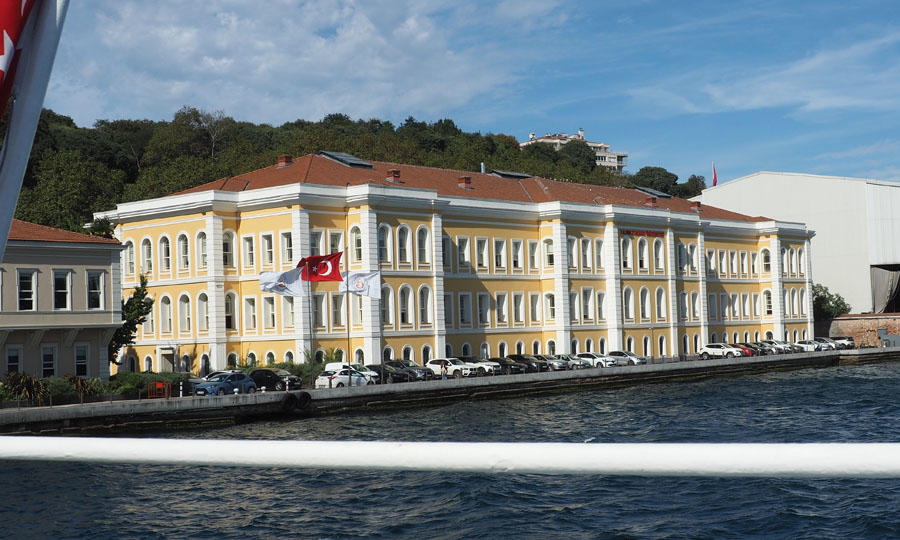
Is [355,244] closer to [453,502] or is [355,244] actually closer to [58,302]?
[58,302]

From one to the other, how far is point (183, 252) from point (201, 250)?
4.17 ft

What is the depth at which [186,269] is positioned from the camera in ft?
181

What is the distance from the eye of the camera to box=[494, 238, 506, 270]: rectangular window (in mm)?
62000

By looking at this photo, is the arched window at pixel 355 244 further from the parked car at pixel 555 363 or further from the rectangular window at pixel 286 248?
the parked car at pixel 555 363

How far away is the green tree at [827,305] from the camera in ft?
286

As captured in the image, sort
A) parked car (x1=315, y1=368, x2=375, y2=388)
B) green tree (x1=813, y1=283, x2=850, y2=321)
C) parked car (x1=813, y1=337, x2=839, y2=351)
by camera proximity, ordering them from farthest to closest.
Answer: green tree (x1=813, y1=283, x2=850, y2=321), parked car (x1=813, y1=337, x2=839, y2=351), parked car (x1=315, y1=368, x2=375, y2=388)

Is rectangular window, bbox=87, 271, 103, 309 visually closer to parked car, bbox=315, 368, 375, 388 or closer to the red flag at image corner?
parked car, bbox=315, 368, 375, 388

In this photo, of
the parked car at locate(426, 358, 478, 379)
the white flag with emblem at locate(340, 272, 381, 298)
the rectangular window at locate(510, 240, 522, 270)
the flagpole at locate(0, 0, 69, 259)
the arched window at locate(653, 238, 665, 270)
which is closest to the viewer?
the flagpole at locate(0, 0, 69, 259)

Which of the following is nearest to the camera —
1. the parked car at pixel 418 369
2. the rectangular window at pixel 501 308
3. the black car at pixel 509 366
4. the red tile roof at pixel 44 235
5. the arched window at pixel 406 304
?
the red tile roof at pixel 44 235

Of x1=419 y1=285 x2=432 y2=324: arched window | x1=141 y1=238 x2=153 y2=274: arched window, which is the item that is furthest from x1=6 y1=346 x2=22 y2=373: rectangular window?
x1=419 y1=285 x2=432 y2=324: arched window

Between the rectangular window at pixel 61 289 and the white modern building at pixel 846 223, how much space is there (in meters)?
65.7

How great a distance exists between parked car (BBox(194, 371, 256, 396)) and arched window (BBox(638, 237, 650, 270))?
34.1m

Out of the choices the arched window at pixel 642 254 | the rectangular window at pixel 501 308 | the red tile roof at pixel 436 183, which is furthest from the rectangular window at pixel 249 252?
the arched window at pixel 642 254

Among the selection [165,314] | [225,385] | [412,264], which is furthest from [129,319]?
[412,264]
